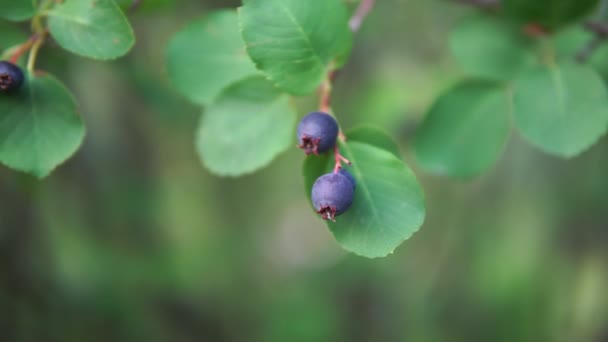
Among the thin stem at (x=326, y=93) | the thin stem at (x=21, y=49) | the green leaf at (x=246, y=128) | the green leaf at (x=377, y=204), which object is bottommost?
the green leaf at (x=246, y=128)

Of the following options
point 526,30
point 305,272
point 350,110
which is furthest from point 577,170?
point 305,272

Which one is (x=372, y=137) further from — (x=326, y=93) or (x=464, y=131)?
(x=464, y=131)

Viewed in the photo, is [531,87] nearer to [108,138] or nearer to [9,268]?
[9,268]

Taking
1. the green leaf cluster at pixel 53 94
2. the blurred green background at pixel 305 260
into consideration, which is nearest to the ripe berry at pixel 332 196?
the green leaf cluster at pixel 53 94

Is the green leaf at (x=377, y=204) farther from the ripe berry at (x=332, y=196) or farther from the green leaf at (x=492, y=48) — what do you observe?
the green leaf at (x=492, y=48)

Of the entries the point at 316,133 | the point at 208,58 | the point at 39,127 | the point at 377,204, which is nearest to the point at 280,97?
the point at 208,58

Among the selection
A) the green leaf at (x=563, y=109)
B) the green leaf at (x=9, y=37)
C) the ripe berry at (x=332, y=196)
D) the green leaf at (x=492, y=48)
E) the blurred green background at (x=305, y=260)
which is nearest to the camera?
the ripe berry at (x=332, y=196)

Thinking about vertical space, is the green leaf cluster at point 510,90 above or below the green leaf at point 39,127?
below

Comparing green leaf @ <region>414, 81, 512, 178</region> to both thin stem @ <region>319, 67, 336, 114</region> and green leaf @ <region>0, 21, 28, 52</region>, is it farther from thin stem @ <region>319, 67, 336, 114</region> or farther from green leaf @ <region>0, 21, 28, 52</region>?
green leaf @ <region>0, 21, 28, 52</region>
